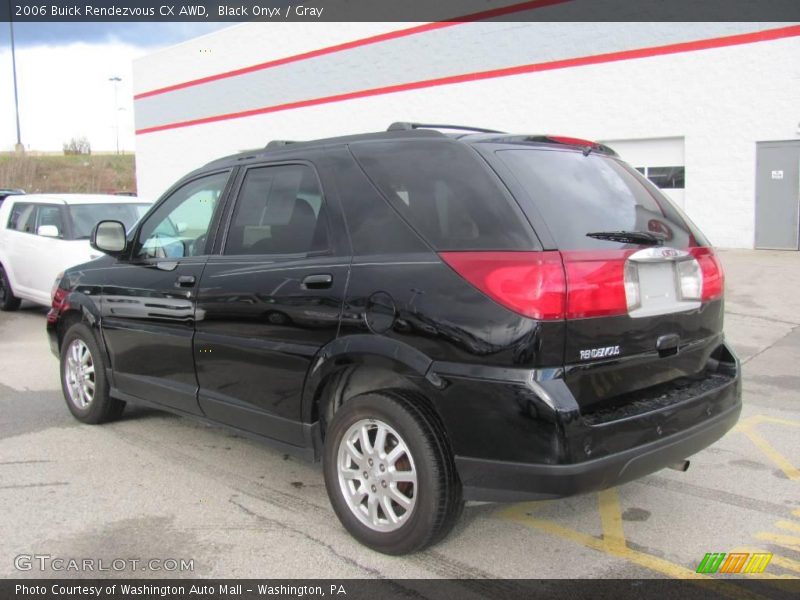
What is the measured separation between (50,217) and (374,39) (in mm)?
15161

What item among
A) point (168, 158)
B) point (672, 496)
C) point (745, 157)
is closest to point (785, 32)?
point (745, 157)

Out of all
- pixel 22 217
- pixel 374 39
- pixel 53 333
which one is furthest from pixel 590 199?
pixel 374 39

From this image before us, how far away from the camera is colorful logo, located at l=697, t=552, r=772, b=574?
315 cm

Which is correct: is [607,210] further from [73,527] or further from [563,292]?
[73,527]

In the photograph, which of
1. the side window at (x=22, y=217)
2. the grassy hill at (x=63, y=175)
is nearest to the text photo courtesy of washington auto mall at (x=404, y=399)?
the side window at (x=22, y=217)

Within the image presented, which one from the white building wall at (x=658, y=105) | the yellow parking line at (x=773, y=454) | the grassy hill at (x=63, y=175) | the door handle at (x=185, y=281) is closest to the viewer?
the door handle at (x=185, y=281)

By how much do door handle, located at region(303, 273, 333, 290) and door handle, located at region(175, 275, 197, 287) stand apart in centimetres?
101

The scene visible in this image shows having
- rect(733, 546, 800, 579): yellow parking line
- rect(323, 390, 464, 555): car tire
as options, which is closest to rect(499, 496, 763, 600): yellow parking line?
rect(733, 546, 800, 579): yellow parking line

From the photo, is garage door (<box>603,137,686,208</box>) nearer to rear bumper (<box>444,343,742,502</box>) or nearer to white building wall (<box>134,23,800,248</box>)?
white building wall (<box>134,23,800,248</box>)

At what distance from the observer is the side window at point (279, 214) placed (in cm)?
367

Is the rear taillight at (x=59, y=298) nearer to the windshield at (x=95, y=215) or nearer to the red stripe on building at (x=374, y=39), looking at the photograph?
the windshield at (x=95, y=215)

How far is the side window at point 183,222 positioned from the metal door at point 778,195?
14.4 metres

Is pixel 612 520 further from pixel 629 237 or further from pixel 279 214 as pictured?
pixel 279 214

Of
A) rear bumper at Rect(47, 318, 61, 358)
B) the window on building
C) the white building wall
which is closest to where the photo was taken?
rear bumper at Rect(47, 318, 61, 358)
